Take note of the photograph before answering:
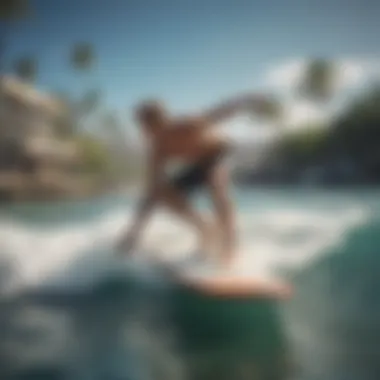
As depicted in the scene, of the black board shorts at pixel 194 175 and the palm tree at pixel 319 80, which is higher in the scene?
the palm tree at pixel 319 80

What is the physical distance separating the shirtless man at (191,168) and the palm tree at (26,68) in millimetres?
264

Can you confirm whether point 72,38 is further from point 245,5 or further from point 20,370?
→ point 20,370

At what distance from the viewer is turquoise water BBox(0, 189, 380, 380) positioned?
133cm

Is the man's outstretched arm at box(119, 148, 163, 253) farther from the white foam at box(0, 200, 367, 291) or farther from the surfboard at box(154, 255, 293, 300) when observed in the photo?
the surfboard at box(154, 255, 293, 300)

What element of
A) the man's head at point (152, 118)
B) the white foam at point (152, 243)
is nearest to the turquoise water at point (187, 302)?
the white foam at point (152, 243)

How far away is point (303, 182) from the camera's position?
1358mm

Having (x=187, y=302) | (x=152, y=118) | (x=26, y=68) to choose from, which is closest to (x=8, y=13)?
(x=26, y=68)

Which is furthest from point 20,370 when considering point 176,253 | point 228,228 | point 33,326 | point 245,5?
point 245,5

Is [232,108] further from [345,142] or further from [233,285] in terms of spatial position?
[233,285]

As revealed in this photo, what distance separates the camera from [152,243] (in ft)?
4.43

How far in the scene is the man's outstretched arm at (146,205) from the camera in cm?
135

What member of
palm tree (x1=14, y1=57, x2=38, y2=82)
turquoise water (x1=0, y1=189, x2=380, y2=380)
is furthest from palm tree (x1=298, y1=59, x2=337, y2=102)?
palm tree (x1=14, y1=57, x2=38, y2=82)

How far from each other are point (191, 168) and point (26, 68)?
0.45 m

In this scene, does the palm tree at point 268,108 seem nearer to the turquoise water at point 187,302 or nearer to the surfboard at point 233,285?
the turquoise water at point 187,302
